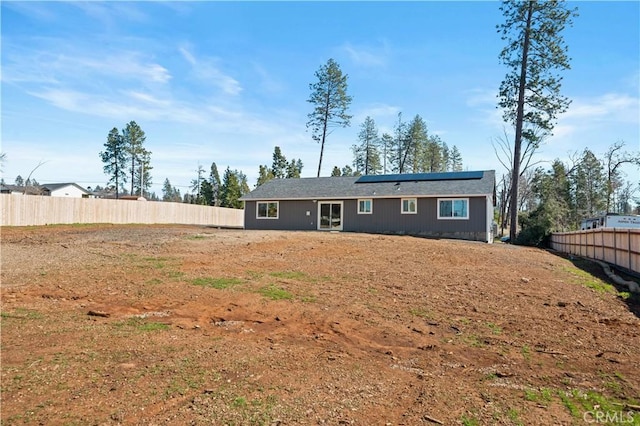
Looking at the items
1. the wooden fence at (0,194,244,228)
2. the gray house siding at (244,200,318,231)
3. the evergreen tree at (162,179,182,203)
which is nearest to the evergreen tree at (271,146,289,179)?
the wooden fence at (0,194,244,228)

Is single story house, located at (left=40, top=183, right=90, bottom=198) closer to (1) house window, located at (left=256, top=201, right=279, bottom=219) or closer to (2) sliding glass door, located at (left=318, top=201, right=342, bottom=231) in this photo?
(1) house window, located at (left=256, top=201, right=279, bottom=219)

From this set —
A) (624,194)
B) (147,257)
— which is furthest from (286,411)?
(624,194)

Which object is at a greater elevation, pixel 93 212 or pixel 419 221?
pixel 93 212

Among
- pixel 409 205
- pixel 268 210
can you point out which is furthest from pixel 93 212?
pixel 409 205

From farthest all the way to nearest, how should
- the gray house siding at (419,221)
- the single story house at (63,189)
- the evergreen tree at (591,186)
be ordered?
the single story house at (63,189) → the evergreen tree at (591,186) → the gray house siding at (419,221)

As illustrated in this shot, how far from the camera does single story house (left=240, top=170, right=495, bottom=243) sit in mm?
21641

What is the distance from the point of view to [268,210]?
27219 millimetres

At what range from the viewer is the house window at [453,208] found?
21625 mm

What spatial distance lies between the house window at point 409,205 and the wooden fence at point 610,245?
769 cm

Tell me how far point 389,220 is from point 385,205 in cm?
95
